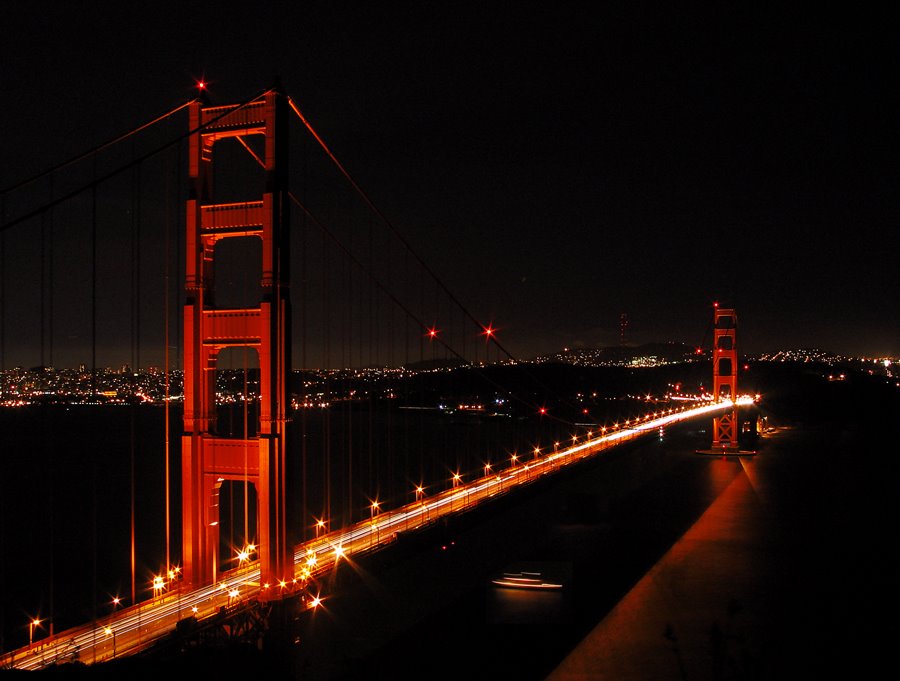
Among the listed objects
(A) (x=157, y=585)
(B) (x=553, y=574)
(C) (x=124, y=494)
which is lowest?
(C) (x=124, y=494)

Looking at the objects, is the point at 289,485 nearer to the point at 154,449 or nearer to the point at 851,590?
the point at 851,590

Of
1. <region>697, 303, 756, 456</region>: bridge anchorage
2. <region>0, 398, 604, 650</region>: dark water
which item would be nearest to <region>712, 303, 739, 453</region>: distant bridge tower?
<region>697, 303, 756, 456</region>: bridge anchorage

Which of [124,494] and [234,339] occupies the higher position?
[234,339]

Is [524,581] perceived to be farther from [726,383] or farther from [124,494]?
[726,383]

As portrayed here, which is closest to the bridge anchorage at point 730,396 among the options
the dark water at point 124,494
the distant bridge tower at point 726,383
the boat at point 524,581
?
the distant bridge tower at point 726,383

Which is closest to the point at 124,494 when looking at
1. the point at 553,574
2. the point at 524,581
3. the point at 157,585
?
the point at 553,574

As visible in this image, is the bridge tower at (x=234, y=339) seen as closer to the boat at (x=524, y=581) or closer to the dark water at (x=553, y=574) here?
the dark water at (x=553, y=574)
